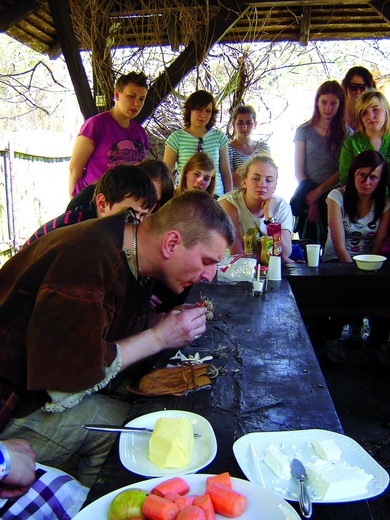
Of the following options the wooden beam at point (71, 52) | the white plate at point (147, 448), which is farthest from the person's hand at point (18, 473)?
the wooden beam at point (71, 52)

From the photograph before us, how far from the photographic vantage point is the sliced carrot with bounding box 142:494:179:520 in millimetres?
951

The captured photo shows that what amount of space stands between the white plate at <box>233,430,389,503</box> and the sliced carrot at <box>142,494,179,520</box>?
0.79 feet

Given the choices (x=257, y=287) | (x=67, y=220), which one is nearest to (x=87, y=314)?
(x=67, y=220)

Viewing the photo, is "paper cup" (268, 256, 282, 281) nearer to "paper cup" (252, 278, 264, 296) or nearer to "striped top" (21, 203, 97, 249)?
"paper cup" (252, 278, 264, 296)

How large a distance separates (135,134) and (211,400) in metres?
3.34

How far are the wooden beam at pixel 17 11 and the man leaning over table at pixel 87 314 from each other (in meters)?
4.04

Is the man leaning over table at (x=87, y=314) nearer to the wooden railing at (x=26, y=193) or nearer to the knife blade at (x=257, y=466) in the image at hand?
the knife blade at (x=257, y=466)

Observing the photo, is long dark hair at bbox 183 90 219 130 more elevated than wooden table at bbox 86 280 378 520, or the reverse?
long dark hair at bbox 183 90 219 130

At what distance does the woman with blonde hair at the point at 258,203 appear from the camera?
3703 millimetres

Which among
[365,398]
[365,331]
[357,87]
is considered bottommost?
[365,398]

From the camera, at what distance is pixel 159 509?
3.14 ft

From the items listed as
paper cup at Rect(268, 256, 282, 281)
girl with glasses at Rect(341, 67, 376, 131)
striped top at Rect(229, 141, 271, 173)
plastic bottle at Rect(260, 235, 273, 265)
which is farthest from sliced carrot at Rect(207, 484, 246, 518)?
striped top at Rect(229, 141, 271, 173)

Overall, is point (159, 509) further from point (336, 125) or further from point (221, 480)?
point (336, 125)

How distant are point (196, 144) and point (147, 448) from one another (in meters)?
3.81
